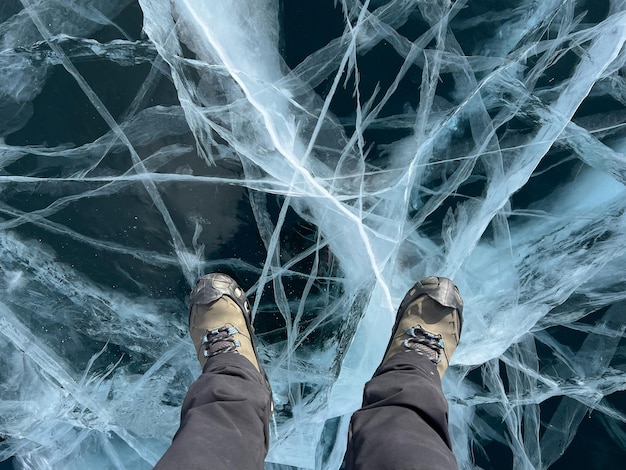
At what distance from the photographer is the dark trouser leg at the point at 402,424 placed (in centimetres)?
103

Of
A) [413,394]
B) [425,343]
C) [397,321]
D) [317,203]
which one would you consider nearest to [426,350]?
[425,343]

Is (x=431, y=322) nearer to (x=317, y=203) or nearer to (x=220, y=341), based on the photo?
(x=317, y=203)

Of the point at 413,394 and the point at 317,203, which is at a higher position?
the point at 317,203

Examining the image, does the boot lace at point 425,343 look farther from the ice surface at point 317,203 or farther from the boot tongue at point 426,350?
the ice surface at point 317,203

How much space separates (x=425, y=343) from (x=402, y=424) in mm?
397

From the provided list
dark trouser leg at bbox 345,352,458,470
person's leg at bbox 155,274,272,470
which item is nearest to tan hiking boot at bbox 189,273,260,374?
person's leg at bbox 155,274,272,470

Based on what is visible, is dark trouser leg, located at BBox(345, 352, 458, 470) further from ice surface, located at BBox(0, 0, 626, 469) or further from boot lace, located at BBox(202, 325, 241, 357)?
boot lace, located at BBox(202, 325, 241, 357)

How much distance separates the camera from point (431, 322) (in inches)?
58.6

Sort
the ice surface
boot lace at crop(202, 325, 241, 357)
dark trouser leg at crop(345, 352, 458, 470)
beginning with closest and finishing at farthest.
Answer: dark trouser leg at crop(345, 352, 458, 470) → the ice surface → boot lace at crop(202, 325, 241, 357)

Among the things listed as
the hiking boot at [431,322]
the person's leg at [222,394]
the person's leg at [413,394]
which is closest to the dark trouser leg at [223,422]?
the person's leg at [222,394]

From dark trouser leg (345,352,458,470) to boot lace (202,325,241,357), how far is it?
0.46 m

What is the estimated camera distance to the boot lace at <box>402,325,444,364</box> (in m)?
1.46

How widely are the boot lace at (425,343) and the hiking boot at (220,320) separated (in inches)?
19.2

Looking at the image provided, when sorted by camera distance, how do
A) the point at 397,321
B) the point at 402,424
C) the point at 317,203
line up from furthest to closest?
the point at 397,321 < the point at 317,203 < the point at 402,424
